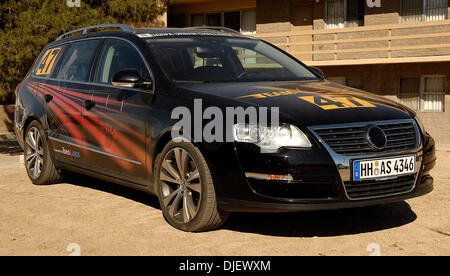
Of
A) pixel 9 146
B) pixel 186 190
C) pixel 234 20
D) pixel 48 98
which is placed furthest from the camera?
pixel 234 20

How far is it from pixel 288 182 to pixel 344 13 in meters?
16.7

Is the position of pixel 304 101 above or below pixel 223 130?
above

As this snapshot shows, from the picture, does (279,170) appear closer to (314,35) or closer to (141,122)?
(141,122)

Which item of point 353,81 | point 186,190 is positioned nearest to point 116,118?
point 186,190

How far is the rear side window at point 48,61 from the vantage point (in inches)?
311

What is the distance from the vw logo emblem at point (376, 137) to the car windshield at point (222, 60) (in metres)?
1.45

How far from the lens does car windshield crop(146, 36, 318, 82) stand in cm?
599

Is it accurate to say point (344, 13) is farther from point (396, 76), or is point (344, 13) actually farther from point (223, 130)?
point (223, 130)

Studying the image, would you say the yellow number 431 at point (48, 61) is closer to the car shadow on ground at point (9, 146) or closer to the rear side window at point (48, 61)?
the rear side window at point (48, 61)

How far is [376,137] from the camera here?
4.98 meters

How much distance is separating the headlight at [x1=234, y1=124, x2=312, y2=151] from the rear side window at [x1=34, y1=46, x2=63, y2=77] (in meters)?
3.81

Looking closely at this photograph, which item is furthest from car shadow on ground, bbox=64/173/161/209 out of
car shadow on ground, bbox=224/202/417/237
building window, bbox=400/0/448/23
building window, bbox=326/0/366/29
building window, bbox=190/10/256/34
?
building window, bbox=190/10/256/34

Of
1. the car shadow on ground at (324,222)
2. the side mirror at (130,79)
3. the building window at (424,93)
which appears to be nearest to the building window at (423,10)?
the building window at (424,93)
